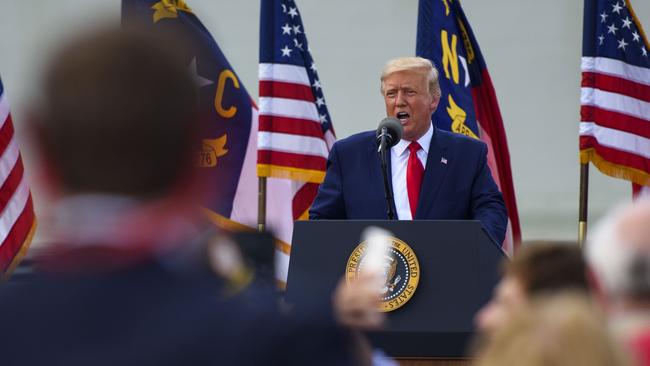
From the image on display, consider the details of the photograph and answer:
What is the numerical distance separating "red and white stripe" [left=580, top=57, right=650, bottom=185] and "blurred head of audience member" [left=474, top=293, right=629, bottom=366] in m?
4.95

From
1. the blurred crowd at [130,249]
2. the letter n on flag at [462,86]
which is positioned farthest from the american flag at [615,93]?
the blurred crowd at [130,249]

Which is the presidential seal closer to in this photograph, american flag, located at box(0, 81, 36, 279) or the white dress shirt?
the white dress shirt

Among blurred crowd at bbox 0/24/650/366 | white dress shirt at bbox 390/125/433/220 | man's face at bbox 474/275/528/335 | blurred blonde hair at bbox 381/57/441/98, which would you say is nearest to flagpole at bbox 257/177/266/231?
blurred blonde hair at bbox 381/57/441/98

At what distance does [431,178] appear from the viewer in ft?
14.0

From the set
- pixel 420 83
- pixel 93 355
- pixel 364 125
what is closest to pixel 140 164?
pixel 93 355

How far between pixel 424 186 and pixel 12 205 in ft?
8.92

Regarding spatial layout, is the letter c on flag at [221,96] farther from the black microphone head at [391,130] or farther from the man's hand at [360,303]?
the man's hand at [360,303]

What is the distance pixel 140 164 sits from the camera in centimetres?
102

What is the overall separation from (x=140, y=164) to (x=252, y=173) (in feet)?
18.3

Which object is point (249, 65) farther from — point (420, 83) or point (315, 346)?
point (315, 346)

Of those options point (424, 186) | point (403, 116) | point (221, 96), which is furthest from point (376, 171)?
point (221, 96)

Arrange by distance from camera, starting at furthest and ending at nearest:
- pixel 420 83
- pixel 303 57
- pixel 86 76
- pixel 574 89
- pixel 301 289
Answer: pixel 574 89 < pixel 303 57 < pixel 420 83 < pixel 301 289 < pixel 86 76

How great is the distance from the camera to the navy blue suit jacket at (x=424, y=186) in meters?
4.16

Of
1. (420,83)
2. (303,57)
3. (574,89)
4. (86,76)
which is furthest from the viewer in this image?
(574,89)
